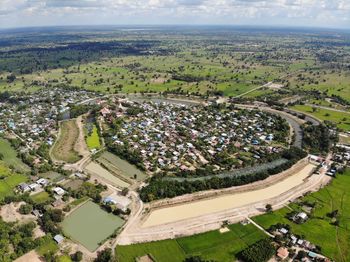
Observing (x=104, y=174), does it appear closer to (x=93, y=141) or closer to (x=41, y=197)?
(x=41, y=197)

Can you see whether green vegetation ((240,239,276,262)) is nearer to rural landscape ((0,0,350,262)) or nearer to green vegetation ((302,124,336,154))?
rural landscape ((0,0,350,262))

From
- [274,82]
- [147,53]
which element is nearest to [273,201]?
[274,82]

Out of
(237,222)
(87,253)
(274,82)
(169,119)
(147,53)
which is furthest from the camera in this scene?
(147,53)

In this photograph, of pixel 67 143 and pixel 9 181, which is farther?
pixel 67 143

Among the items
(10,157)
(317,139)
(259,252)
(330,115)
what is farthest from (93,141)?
(330,115)

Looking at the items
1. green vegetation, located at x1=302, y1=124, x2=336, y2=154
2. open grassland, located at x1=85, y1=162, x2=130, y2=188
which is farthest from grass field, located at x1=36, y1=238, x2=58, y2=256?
green vegetation, located at x1=302, y1=124, x2=336, y2=154

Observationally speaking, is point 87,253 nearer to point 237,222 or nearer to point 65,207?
point 65,207
